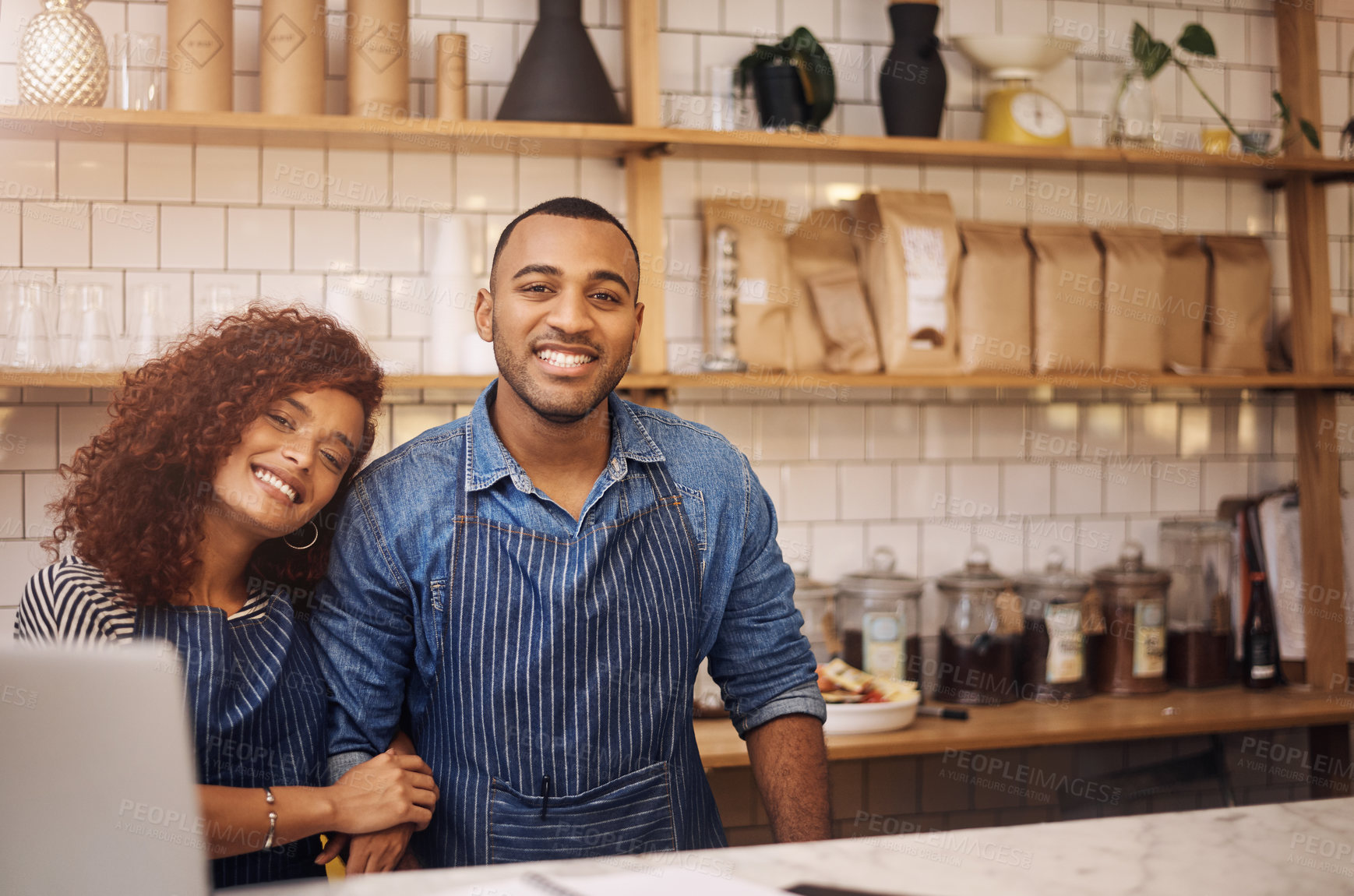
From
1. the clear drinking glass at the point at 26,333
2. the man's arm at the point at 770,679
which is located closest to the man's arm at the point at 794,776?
the man's arm at the point at 770,679

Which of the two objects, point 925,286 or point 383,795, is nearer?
point 383,795

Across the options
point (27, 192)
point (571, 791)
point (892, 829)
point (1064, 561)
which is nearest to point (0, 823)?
point (571, 791)

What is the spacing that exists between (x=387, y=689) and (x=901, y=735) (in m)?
1.23

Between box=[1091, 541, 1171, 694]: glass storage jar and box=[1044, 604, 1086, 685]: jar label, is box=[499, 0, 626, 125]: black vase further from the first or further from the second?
box=[1091, 541, 1171, 694]: glass storage jar

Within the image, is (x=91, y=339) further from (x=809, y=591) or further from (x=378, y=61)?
(x=809, y=591)

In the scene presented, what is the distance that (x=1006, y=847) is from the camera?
113 cm

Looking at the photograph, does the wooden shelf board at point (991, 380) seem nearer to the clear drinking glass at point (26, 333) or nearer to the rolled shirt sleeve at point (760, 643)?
the rolled shirt sleeve at point (760, 643)

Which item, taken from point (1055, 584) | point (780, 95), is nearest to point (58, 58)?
point (780, 95)

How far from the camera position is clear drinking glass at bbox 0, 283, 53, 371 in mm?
2197

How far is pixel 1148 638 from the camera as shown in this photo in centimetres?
269

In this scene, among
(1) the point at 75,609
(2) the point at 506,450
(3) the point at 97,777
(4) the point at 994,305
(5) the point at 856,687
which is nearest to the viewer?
(3) the point at 97,777

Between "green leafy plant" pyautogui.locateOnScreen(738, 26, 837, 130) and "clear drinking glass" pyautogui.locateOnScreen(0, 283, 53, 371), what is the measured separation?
1.56 metres

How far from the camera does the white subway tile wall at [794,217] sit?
8.01ft

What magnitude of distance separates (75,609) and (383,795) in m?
0.43
